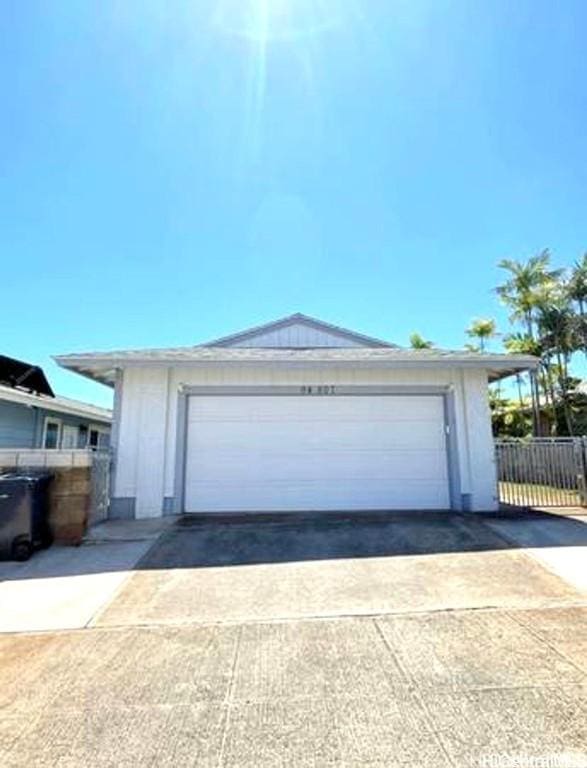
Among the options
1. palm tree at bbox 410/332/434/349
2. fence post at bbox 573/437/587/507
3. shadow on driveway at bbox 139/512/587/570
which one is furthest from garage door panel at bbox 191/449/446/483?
palm tree at bbox 410/332/434/349

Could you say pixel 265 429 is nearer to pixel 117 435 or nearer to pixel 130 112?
pixel 117 435

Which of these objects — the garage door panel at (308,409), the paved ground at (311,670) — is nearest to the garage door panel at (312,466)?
the garage door panel at (308,409)

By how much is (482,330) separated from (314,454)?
60.9 ft

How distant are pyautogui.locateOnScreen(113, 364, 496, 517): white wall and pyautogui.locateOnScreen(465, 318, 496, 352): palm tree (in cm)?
1633

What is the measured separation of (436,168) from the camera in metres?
10.5

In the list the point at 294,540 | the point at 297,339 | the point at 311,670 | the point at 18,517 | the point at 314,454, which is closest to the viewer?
the point at 311,670

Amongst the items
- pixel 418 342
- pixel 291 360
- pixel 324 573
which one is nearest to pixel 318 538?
pixel 324 573

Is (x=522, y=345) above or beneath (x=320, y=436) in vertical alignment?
above

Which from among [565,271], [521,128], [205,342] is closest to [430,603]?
[521,128]

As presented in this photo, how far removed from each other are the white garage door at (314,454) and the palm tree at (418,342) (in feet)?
54.3

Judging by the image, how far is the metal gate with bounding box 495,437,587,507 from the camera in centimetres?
979

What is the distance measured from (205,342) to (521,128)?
1056cm

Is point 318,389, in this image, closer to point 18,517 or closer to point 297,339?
point 18,517

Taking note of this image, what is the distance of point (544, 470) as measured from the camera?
10102 millimetres
